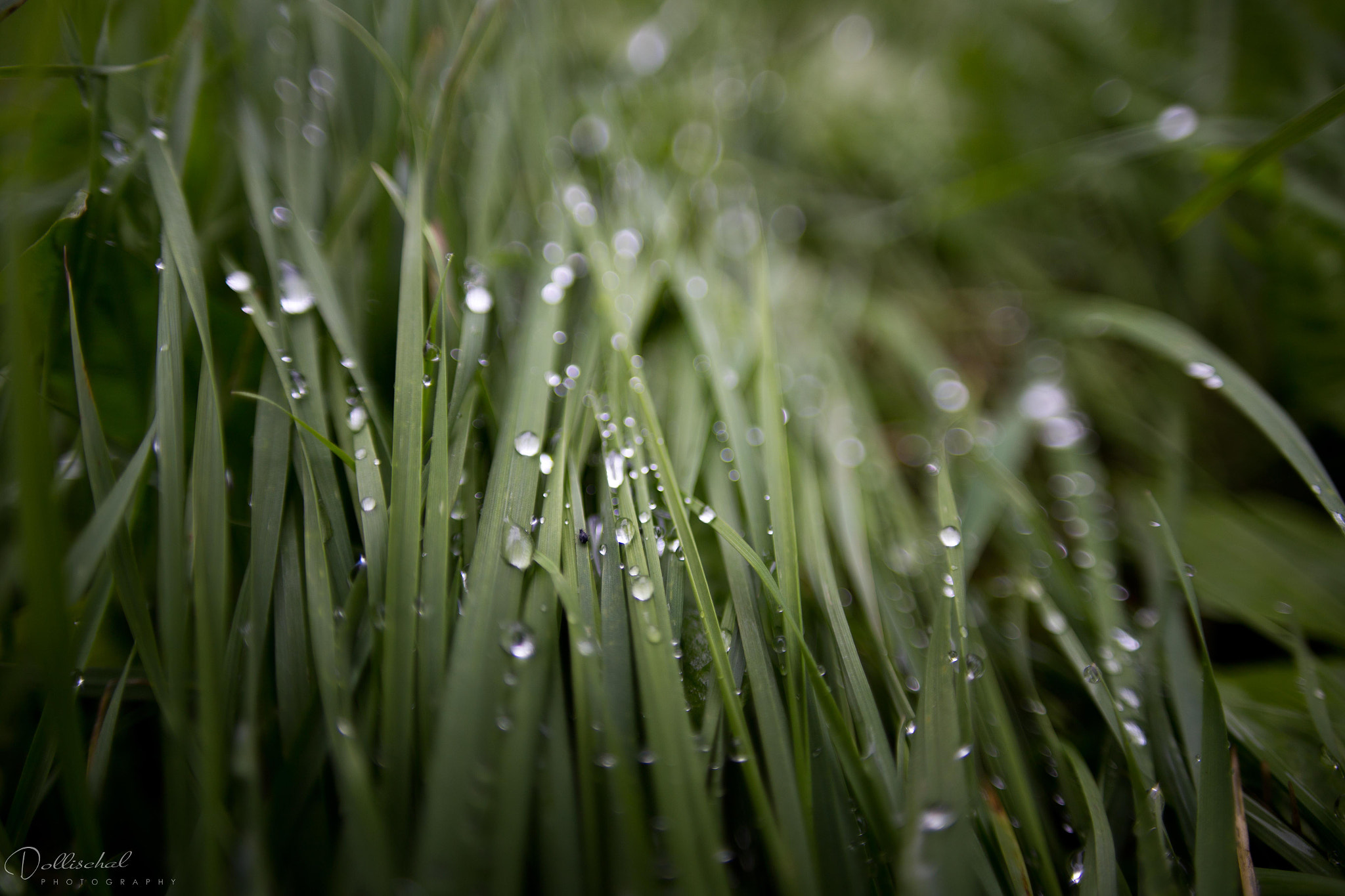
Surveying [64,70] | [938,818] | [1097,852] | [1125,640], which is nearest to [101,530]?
[64,70]

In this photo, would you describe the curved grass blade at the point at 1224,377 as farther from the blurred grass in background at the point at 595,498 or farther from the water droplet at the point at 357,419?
the water droplet at the point at 357,419

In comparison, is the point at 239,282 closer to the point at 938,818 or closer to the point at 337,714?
the point at 337,714

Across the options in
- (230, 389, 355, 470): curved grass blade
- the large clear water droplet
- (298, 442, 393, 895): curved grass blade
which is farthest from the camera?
the large clear water droplet

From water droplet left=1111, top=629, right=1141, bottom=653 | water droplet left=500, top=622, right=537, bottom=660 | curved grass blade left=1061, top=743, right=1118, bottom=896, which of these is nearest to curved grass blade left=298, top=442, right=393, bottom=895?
water droplet left=500, top=622, right=537, bottom=660

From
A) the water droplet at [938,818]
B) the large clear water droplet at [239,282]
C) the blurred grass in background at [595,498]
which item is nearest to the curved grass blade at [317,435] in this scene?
the blurred grass in background at [595,498]

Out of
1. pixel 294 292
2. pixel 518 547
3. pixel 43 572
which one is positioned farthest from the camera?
pixel 294 292

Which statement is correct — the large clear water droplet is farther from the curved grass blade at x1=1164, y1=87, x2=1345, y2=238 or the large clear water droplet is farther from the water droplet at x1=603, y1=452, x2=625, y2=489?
the curved grass blade at x1=1164, y1=87, x2=1345, y2=238

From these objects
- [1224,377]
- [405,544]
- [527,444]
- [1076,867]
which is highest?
[1224,377]
